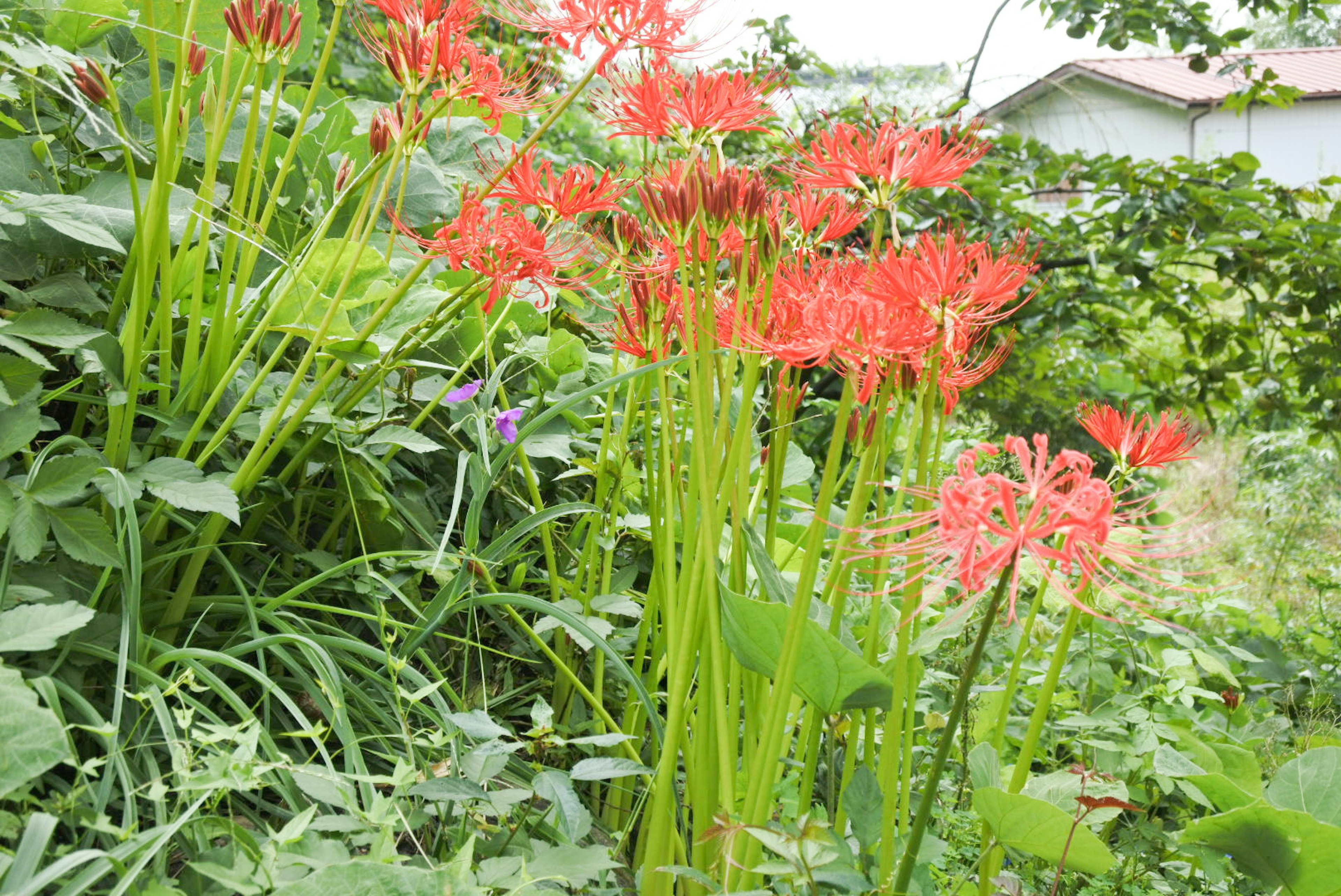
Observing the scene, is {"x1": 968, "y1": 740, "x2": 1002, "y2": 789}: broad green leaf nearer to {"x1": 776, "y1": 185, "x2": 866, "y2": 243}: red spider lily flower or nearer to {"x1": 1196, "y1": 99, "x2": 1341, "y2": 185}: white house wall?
{"x1": 776, "y1": 185, "x2": 866, "y2": 243}: red spider lily flower

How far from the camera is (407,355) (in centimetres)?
142

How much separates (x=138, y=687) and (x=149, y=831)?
29 cm

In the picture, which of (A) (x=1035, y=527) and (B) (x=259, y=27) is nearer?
(A) (x=1035, y=527)

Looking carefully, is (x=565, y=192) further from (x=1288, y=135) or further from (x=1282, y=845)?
(x=1288, y=135)

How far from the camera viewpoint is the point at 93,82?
1052 millimetres

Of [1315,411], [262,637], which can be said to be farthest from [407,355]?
[1315,411]

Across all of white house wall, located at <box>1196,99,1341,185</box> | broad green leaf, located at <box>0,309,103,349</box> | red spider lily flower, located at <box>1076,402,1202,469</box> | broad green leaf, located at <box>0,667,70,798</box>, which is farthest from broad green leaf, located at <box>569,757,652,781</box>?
white house wall, located at <box>1196,99,1341,185</box>

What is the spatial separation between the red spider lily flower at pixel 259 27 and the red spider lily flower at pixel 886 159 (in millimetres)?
503

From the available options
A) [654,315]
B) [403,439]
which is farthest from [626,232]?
[403,439]

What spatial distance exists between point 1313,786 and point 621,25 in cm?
105

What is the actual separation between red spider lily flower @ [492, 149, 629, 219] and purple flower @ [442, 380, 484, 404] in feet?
0.82

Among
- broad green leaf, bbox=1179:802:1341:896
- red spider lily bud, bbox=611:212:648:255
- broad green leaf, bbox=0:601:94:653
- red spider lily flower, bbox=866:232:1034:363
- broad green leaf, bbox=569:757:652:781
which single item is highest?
red spider lily bud, bbox=611:212:648:255

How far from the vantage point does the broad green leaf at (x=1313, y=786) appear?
3.46 feet

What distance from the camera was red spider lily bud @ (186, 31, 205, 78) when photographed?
115 centimetres
